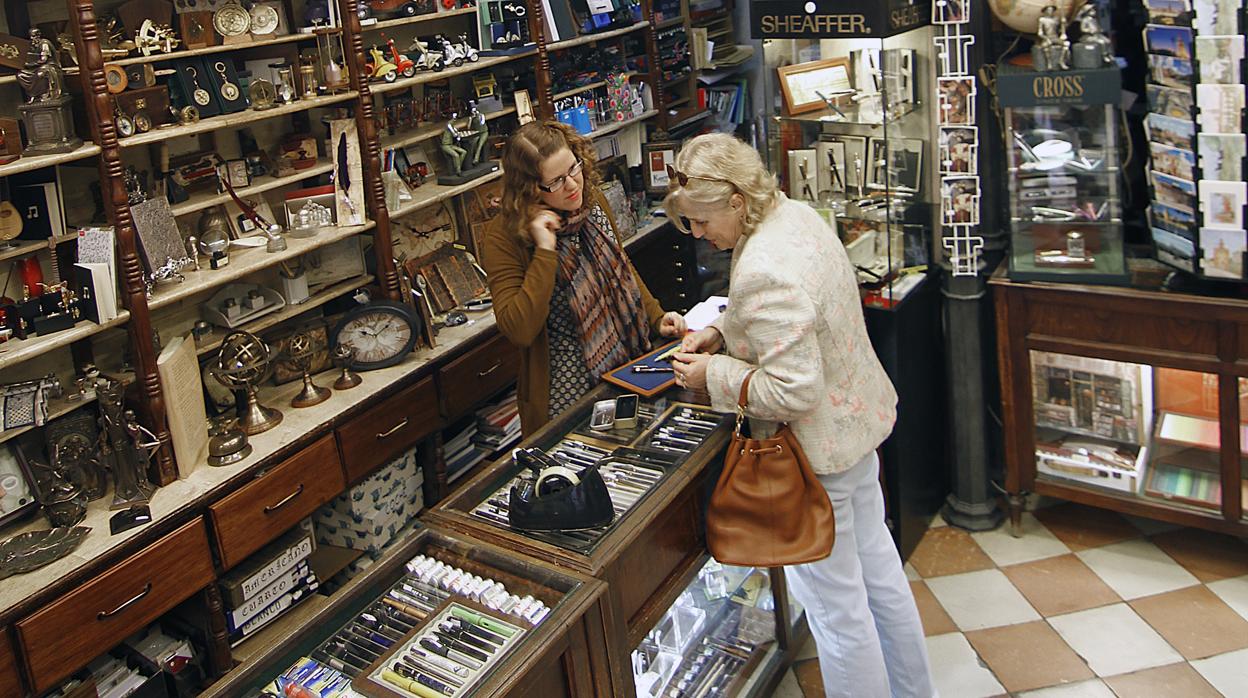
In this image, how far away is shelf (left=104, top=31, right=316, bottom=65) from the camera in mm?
3547

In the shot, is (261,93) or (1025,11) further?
(261,93)

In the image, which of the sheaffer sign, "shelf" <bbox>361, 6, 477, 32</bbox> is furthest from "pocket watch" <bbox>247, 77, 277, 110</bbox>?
the sheaffer sign

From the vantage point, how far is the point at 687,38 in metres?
6.71

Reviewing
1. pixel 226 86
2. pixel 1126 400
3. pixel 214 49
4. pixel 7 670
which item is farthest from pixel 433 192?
pixel 1126 400

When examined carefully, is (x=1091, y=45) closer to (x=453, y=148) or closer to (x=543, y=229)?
(x=543, y=229)

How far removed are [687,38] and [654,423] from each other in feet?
13.9

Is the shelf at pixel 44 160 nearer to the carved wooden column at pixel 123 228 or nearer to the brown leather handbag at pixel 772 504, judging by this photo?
the carved wooden column at pixel 123 228

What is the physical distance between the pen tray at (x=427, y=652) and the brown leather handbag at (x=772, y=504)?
0.73 meters

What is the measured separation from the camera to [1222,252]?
3.66 meters

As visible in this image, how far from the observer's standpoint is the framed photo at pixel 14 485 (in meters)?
3.28

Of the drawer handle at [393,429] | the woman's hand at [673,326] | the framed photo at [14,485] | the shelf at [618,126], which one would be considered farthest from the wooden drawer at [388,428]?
the shelf at [618,126]

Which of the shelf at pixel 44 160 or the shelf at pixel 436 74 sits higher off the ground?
the shelf at pixel 436 74

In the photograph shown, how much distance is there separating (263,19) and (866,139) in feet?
7.44

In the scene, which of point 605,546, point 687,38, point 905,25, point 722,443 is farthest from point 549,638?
point 687,38
